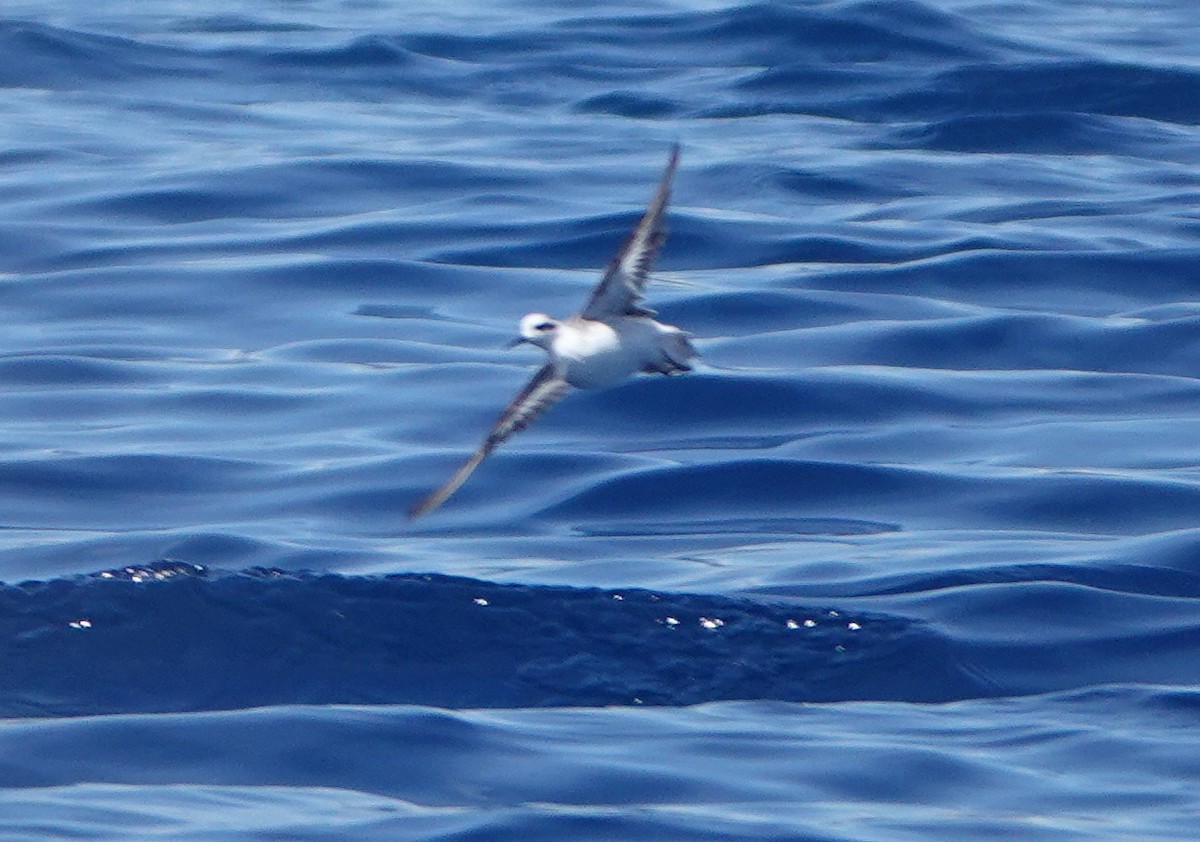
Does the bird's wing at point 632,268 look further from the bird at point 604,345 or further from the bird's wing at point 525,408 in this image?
the bird's wing at point 525,408

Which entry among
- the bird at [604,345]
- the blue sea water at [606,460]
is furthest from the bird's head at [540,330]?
the blue sea water at [606,460]

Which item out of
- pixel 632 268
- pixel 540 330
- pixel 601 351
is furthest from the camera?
pixel 540 330

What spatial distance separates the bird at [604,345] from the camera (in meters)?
8.20

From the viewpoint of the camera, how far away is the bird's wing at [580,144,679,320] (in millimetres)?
7953

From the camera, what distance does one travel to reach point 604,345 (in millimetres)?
8281

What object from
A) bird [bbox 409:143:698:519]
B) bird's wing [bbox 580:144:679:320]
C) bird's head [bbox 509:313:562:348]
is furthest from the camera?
bird's head [bbox 509:313:562:348]

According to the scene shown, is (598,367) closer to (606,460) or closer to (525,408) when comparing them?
(525,408)

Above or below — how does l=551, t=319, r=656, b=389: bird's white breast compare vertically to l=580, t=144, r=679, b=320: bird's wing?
below

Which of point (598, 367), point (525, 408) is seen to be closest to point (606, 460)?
point (525, 408)

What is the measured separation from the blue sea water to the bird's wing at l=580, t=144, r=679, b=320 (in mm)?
1649

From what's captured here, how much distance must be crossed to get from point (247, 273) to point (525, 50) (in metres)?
8.61

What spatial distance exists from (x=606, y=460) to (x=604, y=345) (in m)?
4.31

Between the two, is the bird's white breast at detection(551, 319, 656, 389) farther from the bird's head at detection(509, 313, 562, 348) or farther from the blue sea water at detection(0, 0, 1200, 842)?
the blue sea water at detection(0, 0, 1200, 842)

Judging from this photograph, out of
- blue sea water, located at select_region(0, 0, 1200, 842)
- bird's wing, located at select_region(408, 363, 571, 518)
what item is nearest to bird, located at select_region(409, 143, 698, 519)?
bird's wing, located at select_region(408, 363, 571, 518)
